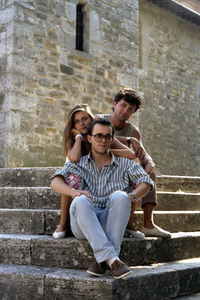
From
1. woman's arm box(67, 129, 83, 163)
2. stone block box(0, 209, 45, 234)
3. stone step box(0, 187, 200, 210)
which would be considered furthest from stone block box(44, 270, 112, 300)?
stone step box(0, 187, 200, 210)

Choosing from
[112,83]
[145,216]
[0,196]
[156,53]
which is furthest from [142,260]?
[156,53]

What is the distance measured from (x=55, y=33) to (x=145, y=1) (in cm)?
472

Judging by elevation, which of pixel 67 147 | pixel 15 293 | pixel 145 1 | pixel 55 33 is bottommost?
pixel 15 293

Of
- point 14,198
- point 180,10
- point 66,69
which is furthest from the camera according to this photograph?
point 180,10

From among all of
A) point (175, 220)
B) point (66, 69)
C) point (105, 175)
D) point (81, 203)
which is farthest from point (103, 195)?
point (66, 69)

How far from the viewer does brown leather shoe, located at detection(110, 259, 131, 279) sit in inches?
99.3

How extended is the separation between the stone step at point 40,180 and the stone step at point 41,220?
2.95 ft

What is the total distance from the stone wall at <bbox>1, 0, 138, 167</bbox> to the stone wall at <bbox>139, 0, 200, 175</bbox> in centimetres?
274

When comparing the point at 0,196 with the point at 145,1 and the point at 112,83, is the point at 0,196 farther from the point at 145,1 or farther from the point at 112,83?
the point at 145,1

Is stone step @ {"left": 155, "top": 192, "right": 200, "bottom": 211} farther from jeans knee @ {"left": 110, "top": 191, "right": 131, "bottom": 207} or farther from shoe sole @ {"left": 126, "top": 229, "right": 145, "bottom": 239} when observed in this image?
jeans knee @ {"left": 110, "top": 191, "right": 131, "bottom": 207}

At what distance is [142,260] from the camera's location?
3123mm

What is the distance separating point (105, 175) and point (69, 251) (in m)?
0.64

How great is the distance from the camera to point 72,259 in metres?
2.96

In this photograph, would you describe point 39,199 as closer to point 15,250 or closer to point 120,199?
point 15,250
